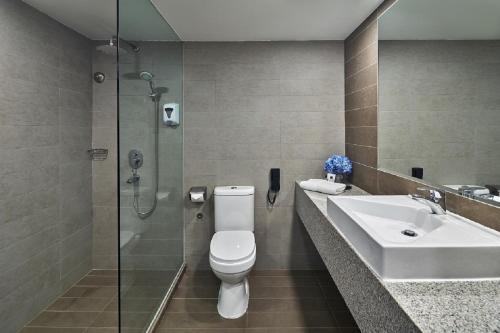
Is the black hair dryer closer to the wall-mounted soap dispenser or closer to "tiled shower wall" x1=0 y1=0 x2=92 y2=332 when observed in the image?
the wall-mounted soap dispenser

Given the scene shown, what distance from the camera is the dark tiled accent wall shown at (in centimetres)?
215

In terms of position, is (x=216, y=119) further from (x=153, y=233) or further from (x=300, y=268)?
(x=300, y=268)

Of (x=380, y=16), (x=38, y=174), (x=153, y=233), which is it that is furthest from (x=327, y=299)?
(x=38, y=174)

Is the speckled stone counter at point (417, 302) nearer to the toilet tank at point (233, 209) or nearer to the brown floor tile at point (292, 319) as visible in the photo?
the brown floor tile at point (292, 319)

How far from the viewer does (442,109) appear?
1599mm

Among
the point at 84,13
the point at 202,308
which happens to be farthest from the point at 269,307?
the point at 84,13

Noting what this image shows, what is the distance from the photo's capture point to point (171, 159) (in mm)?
2457

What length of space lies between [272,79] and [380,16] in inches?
41.3

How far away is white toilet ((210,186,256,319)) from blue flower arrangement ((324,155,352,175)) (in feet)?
2.46

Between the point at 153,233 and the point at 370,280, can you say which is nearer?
the point at 370,280

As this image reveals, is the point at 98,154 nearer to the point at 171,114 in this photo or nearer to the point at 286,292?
the point at 171,114

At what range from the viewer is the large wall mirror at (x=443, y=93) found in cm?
129

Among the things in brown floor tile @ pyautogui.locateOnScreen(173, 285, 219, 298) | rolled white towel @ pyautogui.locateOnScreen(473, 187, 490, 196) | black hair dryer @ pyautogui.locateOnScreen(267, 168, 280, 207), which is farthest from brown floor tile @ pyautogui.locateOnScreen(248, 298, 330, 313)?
rolled white towel @ pyautogui.locateOnScreen(473, 187, 490, 196)

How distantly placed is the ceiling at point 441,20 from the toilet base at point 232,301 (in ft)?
6.93
